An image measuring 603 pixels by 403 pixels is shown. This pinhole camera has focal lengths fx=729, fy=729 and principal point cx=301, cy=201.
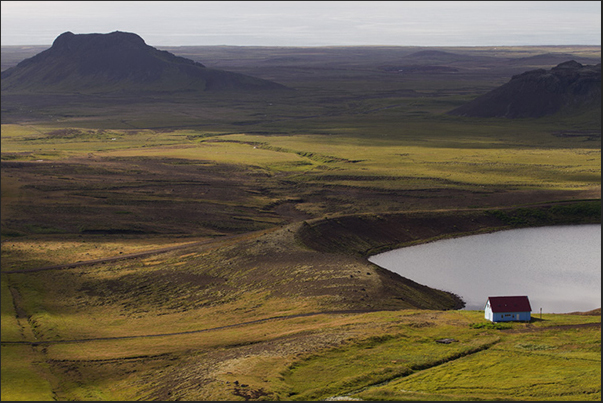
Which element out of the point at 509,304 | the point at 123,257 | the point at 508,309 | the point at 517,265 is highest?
the point at 509,304

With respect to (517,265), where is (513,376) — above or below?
above

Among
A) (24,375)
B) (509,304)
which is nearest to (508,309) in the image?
(509,304)

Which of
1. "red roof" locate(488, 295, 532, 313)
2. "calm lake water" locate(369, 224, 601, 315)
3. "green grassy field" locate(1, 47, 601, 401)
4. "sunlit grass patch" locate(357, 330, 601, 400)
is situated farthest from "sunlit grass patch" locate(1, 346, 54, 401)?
"calm lake water" locate(369, 224, 601, 315)

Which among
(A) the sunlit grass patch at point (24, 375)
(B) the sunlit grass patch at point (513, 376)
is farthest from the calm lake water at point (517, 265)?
(A) the sunlit grass patch at point (24, 375)

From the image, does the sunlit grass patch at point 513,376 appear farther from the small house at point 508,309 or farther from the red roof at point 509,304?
the red roof at point 509,304

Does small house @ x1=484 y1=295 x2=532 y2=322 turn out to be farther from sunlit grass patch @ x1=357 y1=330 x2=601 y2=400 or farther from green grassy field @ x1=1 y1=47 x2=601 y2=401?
sunlit grass patch @ x1=357 y1=330 x2=601 y2=400

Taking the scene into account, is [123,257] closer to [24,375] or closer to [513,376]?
[24,375]
